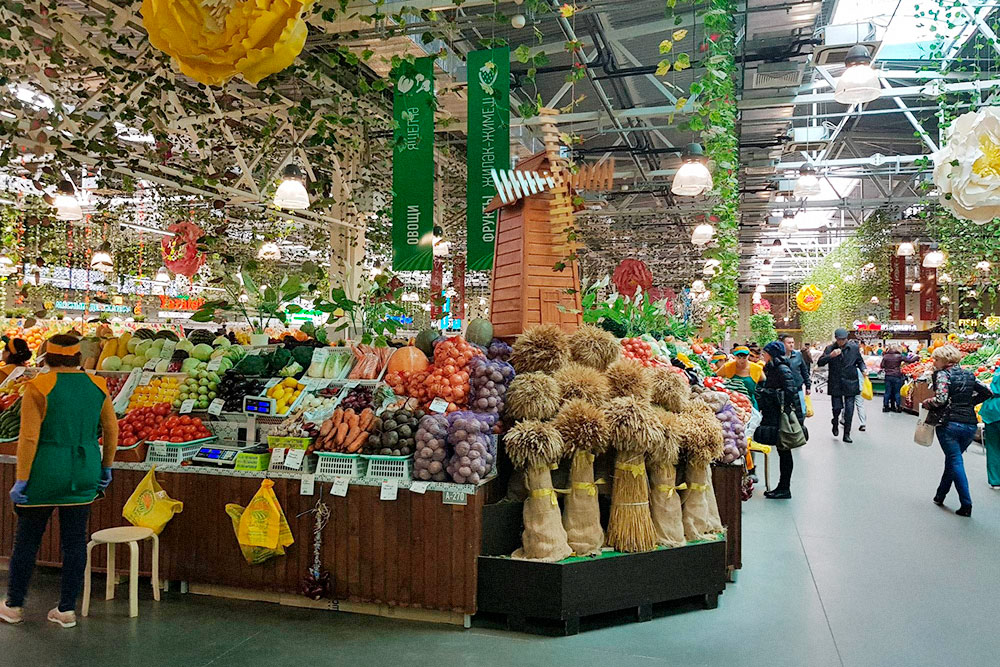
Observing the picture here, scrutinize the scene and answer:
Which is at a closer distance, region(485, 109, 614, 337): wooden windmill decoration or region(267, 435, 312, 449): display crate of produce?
region(267, 435, 312, 449): display crate of produce

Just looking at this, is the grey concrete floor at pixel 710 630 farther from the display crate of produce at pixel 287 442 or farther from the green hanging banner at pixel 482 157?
the green hanging banner at pixel 482 157

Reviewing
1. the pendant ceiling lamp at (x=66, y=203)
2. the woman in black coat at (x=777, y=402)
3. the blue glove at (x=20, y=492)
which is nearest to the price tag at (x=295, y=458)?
the blue glove at (x=20, y=492)

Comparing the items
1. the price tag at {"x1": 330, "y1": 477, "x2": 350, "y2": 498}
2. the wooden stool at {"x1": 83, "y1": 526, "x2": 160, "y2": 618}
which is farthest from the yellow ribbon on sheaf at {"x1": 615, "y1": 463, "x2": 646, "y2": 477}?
the wooden stool at {"x1": 83, "y1": 526, "x2": 160, "y2": 618}

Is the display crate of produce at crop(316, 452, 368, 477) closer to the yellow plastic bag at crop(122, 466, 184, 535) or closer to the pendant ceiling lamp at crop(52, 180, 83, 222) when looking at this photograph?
the yellow plastic bag at crop(122, 466, 184, 535)

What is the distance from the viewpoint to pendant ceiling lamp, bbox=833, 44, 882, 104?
5.75 metres

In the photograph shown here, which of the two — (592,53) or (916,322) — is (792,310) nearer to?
(916,322)

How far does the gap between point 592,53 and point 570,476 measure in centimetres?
615

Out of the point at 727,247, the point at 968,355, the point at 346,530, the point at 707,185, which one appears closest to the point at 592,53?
the point at 707,185

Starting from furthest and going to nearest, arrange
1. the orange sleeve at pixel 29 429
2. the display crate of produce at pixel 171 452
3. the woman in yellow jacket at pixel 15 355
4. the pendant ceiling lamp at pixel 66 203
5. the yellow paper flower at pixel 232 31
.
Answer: the pendant ceiling lamp at pixel 66 203 → the woman in yellow jacket at pixel 15 355 → the display crate of produce at pixel 171 452 → the orange sleeve at pixel 29 429 → the yellow paper flower at pixel 232 31

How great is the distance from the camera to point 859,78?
18.9ft

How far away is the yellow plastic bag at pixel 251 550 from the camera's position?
4.19 m

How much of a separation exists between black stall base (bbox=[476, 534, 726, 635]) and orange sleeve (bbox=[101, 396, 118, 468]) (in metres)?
2.09

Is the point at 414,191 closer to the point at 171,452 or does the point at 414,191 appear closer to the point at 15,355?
the point at 171,452

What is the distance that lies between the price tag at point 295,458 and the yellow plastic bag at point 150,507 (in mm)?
795
